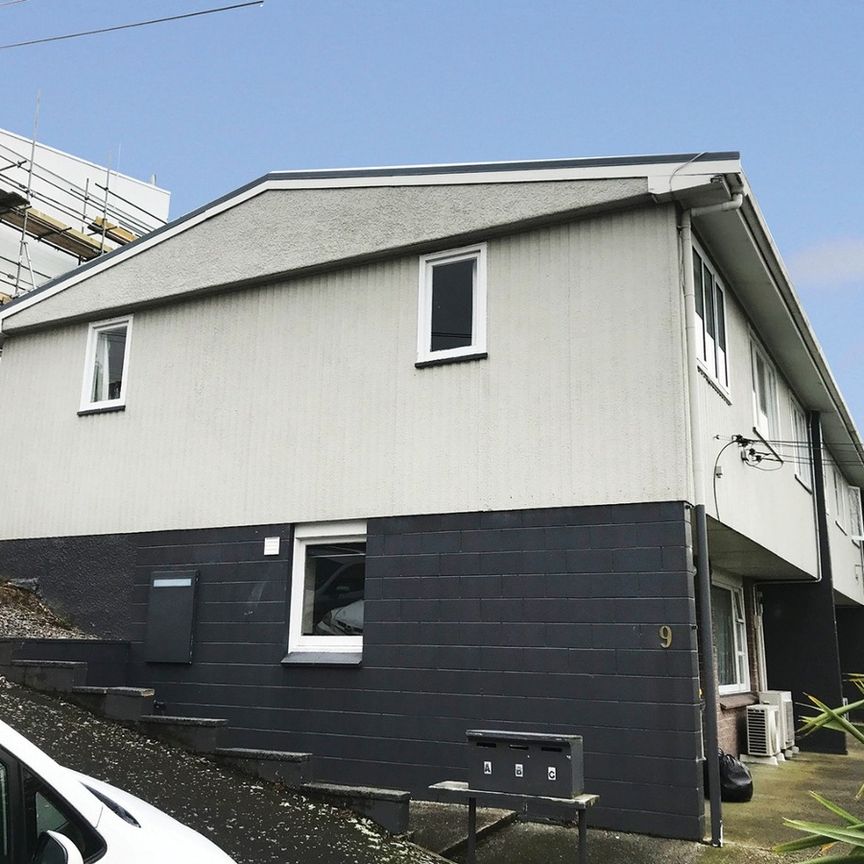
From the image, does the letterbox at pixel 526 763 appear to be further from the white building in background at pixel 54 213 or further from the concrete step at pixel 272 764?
the white building in background at pixel 54 213

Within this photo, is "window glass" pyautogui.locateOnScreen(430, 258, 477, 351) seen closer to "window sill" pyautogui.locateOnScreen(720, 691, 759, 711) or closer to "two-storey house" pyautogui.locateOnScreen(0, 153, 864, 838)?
"two-storey house" pyautogui.locateOnScreen(0, 153, 864, 838)

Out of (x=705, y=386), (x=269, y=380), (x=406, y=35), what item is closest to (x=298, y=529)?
(x=269, y=380)

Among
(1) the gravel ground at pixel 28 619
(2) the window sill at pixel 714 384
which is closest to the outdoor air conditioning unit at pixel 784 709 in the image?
(2) the window sill at pixel 714 384

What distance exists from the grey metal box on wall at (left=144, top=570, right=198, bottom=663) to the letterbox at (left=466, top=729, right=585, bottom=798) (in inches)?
169

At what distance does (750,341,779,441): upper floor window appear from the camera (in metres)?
11.5

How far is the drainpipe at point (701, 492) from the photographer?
7605 millimetres

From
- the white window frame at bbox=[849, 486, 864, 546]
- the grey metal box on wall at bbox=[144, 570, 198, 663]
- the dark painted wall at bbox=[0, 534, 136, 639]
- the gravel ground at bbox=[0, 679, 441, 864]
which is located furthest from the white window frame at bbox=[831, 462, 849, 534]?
the gravel ground at bbox=[0, 679, 441, 864]

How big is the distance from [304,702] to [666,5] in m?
7.09

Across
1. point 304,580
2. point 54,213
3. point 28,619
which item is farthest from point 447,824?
point 54,213

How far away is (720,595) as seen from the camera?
13.1m

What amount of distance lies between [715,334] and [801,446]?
238 inches

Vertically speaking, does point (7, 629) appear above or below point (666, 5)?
below

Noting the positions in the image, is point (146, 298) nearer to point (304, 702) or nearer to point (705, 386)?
point (304, 702)

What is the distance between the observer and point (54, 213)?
19516 mm
